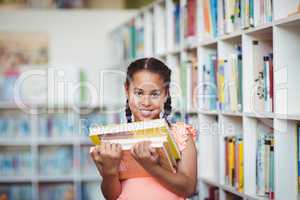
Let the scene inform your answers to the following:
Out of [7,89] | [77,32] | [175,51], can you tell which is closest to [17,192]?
[7,89]

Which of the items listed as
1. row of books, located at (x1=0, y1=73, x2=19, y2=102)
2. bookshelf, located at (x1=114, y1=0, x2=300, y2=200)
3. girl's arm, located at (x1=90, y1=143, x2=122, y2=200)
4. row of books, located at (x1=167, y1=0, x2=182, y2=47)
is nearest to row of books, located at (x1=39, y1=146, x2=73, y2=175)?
row of books, located at (x1=0, y1=73, x2=19, y2=102)

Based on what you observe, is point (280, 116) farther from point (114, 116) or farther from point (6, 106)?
point (6, 106)

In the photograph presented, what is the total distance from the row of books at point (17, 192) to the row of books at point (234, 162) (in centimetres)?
276

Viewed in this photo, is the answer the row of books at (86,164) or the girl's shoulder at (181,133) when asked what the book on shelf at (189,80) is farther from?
the row of books at (86,164)

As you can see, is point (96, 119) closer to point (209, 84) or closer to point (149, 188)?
point (209, 84)

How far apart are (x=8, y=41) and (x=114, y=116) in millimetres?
1308

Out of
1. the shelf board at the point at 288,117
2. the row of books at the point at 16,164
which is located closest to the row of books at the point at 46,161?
the row of books at the point at 16,164

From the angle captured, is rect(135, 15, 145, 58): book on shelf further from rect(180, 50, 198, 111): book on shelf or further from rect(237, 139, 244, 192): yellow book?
rect(237, 139, 244, 192): yellow book

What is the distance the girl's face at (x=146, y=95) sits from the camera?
76.5 inches

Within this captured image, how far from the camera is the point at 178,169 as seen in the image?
1.88 m

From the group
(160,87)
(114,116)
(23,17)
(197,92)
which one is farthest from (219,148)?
(23,17)

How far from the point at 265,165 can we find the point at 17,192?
10.7 feet

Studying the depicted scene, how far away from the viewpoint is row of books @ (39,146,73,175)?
5.25 meters

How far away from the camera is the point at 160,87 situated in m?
1.97
